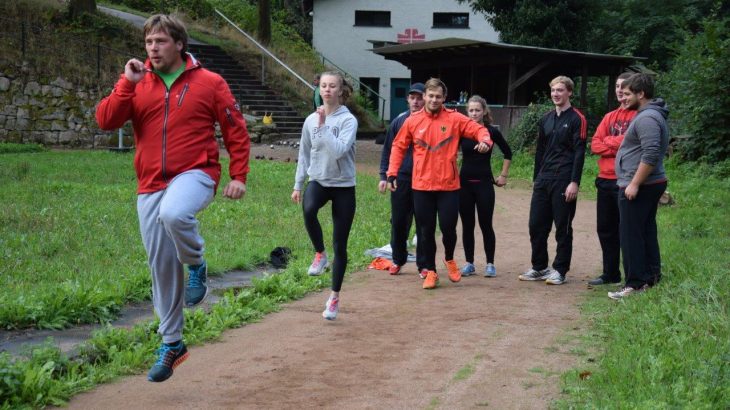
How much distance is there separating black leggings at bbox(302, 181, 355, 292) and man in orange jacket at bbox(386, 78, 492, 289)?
1229mm

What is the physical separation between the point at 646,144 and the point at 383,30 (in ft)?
126

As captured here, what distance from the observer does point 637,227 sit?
7488 mm

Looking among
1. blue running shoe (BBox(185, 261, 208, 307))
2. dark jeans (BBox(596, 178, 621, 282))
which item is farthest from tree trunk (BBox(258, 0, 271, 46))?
blue running shoe (BBox(185, 261, 208, 307))

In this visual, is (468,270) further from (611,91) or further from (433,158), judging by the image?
(611,91)

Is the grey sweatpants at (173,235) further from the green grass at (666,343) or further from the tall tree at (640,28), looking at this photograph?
the tall tree at (640,28)

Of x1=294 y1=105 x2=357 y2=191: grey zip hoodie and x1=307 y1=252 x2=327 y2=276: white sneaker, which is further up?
x1=294 y1=105 x2=357 y2=191: grey zip hoodie

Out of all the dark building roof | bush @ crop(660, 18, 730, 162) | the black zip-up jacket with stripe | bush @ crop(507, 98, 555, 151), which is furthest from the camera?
the dark building roof

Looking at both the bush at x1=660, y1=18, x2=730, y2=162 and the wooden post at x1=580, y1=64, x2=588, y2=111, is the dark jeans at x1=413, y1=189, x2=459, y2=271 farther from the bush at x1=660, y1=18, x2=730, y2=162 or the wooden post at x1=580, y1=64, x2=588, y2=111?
the wooden post at x1=580, y1=64, x2=588, y2=111

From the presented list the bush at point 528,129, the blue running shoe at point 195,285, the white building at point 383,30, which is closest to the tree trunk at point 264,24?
the white building at point 383,30

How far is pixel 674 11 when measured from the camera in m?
39.8

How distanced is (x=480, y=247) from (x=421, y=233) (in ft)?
9.56

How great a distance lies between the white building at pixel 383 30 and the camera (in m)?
44.4

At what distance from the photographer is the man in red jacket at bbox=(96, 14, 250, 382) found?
188 inches

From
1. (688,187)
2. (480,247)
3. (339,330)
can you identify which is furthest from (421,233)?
(688,187)
